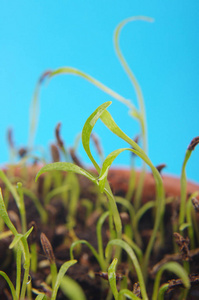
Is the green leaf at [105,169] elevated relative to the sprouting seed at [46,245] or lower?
elevated

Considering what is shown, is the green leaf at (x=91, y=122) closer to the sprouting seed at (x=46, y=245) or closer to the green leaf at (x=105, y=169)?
the green leaf at (x=105, y=169)

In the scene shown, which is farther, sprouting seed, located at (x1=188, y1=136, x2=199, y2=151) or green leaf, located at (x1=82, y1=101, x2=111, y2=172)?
sprouting seed, located at (x1=188, y1=136, x2=199, y2=151)

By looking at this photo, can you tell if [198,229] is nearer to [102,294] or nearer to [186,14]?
[102,294]

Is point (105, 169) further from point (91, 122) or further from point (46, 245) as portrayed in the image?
point (46, 245)

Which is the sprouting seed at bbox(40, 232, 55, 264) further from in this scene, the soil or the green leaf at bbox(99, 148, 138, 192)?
the green leaf at bbox(99, 148, 138, 192)

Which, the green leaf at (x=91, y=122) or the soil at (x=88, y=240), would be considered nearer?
the green leaf at (x=91, y=122)

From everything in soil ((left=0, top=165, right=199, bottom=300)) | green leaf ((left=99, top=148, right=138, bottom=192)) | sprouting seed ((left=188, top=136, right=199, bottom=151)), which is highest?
sprouting seed ((left=188, top=136, right=199, bottom=151))

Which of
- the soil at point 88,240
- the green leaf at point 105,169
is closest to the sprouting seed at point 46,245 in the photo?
the soil at point 88,240

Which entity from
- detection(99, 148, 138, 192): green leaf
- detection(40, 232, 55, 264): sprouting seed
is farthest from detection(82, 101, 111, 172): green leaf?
detection(40, 232, 55, 264): sprouting seed

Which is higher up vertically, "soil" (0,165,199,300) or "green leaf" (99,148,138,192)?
"green leaf" (99,148,138,192)
